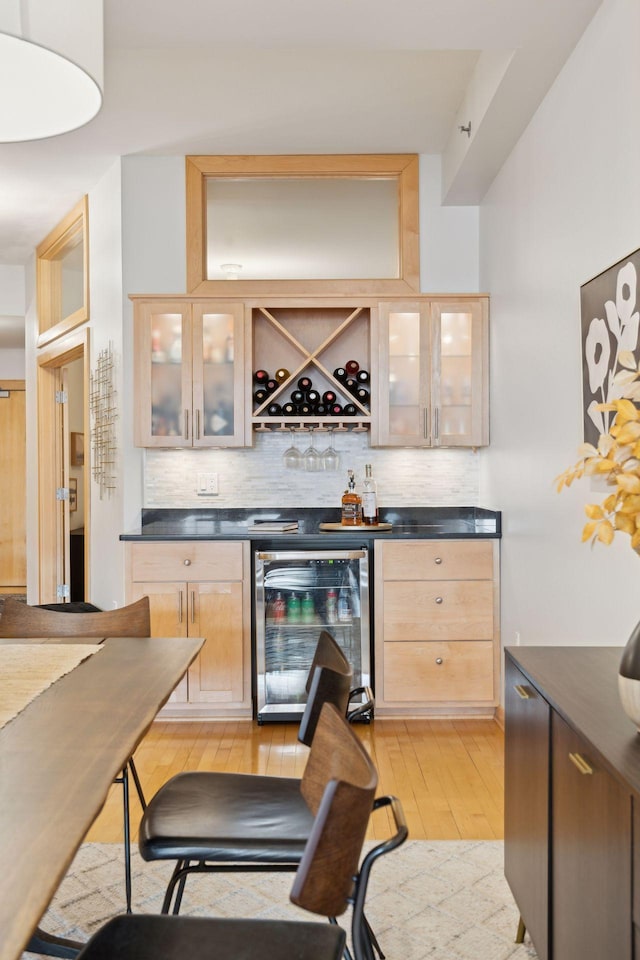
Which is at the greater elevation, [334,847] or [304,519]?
[304,519]

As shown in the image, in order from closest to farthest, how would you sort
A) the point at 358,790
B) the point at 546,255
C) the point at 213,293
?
1. the point at 358,790
2. the point at 546,255
3. the point at 213,293

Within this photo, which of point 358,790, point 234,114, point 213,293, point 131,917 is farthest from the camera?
point 213,293

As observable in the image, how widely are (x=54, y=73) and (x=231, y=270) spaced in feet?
8.71

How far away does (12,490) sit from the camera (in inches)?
345

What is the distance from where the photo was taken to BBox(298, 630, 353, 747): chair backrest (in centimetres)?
183

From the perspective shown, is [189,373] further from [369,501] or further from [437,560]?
[437,560]

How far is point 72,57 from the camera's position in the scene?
179 cm

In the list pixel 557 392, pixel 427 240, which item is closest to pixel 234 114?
pixel 427 240

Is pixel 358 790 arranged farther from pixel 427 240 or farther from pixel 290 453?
pixel 427 240

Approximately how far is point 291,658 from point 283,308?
6.11 feet

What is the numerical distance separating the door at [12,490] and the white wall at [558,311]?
A: 600cm

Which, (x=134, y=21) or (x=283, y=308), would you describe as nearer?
(x=134, y=21)

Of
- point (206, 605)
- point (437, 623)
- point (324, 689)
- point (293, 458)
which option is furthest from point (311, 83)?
point (324, 689)

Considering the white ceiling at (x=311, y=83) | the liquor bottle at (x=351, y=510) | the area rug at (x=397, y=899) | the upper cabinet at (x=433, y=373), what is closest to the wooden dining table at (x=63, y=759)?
the area rug at (x=397, y=899)
